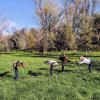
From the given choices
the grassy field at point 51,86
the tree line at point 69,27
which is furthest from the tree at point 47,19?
the grassy field at point 51,86

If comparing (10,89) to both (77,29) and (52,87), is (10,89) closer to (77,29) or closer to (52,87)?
(52,87)

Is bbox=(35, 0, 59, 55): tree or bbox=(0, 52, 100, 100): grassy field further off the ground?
bbox=(35, 0, 59, 55): tree

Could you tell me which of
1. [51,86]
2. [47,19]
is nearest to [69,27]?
[47,19]

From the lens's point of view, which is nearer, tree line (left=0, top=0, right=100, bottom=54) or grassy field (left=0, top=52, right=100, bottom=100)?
grassy field (left=0, top=52, right=100, bottom=100)

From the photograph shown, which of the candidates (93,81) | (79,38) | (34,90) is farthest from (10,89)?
(79,38)

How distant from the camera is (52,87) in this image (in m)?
20.9

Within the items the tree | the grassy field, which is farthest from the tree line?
the grassy field

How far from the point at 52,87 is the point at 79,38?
4811 centimetres

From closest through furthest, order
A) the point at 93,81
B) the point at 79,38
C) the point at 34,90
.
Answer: the point at 34,90, the point at 93,81, the point at 79,38

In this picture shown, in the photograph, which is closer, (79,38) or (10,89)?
(10,89)

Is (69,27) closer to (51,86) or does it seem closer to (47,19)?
(47,19)

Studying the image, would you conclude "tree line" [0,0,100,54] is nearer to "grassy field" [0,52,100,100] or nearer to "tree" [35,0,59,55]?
"tree" [35,0,59,55]

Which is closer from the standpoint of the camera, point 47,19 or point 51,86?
point 51,86

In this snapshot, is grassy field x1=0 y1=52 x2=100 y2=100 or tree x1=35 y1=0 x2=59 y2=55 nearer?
grassy field x1=0 y1=52 x2=100 y2=100
